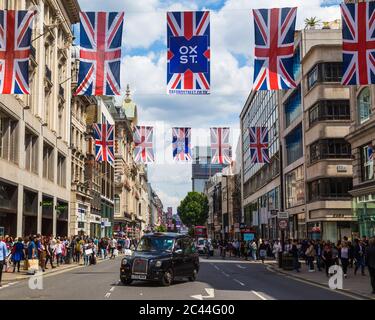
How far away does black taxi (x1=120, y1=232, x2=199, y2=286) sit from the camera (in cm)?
2006

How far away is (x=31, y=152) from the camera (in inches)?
1618

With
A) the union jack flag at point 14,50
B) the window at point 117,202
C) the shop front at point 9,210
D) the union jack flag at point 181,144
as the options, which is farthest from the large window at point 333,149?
the window at point 117,202

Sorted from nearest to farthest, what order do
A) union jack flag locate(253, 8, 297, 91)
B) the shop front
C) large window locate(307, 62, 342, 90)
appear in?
union jack flag locate(253, 8, 297, 91), the shop front, large window locate(307, 62, 342, 90)

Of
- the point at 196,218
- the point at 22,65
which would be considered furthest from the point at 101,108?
the point at 196,218

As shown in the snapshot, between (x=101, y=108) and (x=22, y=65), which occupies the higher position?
(x=101, y=108)

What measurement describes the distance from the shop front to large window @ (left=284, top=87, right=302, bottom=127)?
94.8 feet

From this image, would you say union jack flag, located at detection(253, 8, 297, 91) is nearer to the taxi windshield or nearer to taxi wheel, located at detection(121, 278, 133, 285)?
the taxi windshield

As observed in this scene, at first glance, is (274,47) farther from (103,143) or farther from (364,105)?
(103,143)

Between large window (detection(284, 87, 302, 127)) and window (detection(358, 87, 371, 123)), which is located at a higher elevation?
large window (detection(284, 87, 302, 127))

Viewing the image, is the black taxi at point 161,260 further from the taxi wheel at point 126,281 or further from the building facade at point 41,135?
the building facade at point 41,135

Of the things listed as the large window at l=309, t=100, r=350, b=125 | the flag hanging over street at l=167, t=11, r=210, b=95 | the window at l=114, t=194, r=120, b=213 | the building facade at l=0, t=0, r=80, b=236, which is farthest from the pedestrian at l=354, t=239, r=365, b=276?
the window at l=114, t=194, r=120, b=213

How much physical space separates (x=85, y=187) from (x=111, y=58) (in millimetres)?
38868
